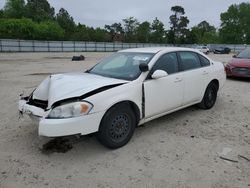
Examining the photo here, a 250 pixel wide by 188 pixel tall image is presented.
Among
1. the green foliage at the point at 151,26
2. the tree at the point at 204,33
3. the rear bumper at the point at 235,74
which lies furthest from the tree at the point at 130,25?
the rear bumper at the point at 235,74

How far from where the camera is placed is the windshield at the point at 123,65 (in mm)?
4535

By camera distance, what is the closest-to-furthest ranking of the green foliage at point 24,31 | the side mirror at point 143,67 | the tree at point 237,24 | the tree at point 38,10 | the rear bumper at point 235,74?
the side mirror at point 143,67 → the rear bumper at point 235,74 → the green foliage at point 24,31 → the tree at point 38,10 → the tree at point 237,24

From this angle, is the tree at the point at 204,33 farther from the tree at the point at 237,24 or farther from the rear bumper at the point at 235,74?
the rear bumper at the point at 235,74

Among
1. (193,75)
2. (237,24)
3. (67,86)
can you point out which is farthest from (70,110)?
(237,24)

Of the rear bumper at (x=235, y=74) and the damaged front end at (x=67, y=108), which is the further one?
Answer: the rear bumper at (x=235, y=74)

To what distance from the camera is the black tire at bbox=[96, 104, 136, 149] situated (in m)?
3.83

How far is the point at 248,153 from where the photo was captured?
3953 mm

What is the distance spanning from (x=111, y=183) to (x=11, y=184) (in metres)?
1.16

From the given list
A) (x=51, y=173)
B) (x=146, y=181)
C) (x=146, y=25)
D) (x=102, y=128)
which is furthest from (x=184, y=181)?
(x=146, y=25)

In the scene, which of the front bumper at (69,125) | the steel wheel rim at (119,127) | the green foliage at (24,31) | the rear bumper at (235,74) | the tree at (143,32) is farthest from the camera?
the tree at (143,32)

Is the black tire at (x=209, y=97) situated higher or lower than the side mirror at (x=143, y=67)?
lower

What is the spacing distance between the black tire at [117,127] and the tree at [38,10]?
8028 centimetres

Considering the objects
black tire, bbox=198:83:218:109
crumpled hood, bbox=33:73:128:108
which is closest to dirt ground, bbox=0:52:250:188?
black tire, bbox=198:83:218:109

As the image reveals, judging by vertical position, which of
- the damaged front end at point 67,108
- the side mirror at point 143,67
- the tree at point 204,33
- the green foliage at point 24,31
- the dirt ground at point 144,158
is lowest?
the dirt ground at point 144,158
